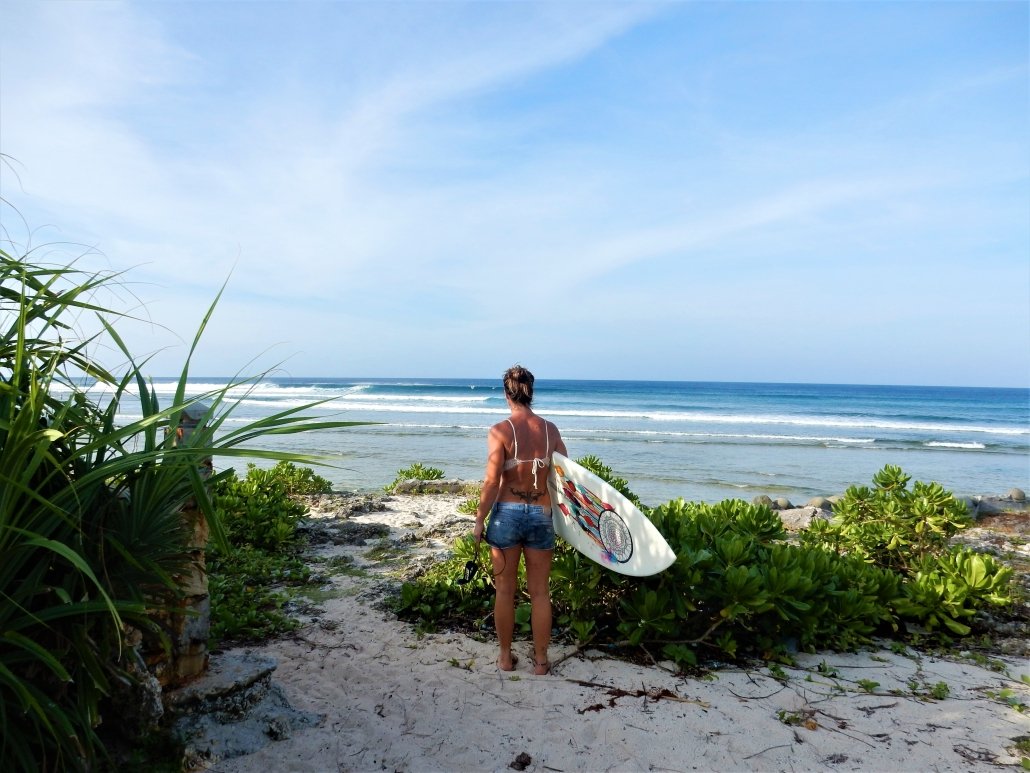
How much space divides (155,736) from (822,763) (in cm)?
307

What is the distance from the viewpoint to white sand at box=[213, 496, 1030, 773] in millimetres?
2986

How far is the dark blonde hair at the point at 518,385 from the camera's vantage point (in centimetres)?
416

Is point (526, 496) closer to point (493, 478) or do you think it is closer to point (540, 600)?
point (493, 478)

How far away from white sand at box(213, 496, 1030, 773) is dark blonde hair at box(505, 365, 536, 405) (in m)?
1.73

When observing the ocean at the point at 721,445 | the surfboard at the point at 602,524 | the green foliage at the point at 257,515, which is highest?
the surfboard at the point at 602,524

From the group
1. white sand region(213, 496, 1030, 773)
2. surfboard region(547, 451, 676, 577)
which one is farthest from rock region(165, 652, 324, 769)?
surfboard region(547, 451, 676, 577)

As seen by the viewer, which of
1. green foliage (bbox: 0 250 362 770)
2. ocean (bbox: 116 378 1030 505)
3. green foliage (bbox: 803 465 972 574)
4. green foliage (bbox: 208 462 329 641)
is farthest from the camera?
ocean (bbox: 116 378 1030 505)

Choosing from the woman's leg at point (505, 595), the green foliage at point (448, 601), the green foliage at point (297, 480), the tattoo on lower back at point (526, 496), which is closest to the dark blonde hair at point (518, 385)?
the tattoo on lower back at point (526, 496)

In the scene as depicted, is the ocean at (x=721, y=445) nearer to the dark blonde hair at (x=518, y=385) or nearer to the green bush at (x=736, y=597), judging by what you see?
the dark blonde hair at (x=518, y=385)

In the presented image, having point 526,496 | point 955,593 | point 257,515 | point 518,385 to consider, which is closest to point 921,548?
point 955,593

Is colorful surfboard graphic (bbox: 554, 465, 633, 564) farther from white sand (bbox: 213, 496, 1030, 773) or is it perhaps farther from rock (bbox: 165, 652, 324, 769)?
rock (bbox: 165, 652, 324, 769)

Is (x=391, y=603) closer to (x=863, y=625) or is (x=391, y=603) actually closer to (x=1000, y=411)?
(x=863, y=625)

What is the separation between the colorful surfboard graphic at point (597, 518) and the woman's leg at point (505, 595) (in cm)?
48

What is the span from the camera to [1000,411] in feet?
135
